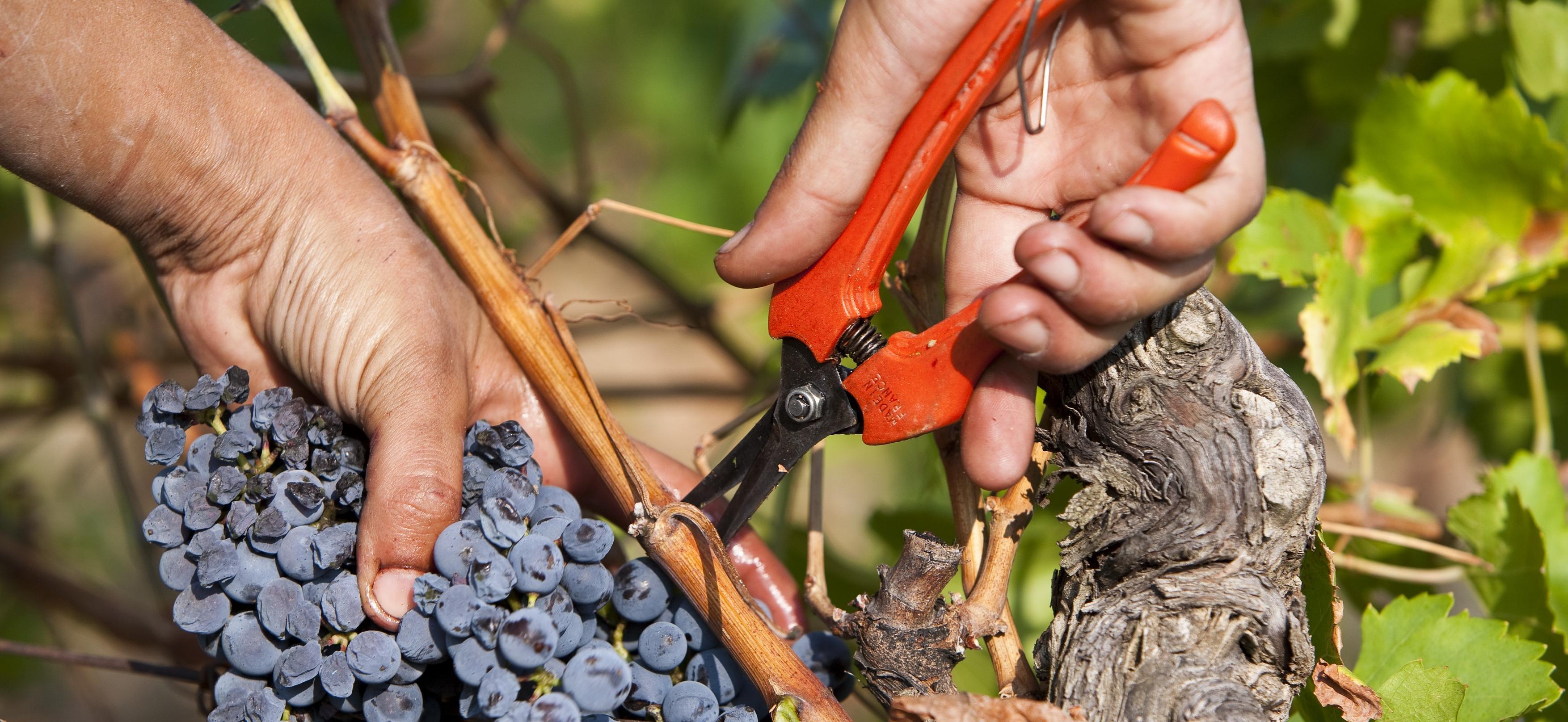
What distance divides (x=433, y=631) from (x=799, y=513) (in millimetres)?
1833

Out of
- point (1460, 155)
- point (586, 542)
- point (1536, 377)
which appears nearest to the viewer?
point (586, 542)

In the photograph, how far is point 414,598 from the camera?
0.78 metres

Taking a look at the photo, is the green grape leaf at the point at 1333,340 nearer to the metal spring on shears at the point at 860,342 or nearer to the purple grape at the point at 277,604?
the metal spring on shears at the point at 860,342

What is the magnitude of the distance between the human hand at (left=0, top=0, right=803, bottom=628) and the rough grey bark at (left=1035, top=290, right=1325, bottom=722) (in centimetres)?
35

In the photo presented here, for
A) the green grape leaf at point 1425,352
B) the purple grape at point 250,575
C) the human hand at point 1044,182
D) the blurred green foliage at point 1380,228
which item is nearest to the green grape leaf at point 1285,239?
the blurred green foliage at point 1380,228

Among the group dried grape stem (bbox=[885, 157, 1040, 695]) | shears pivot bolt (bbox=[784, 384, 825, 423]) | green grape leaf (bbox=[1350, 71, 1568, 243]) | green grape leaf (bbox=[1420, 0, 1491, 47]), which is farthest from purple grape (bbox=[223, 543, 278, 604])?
green grape leaf (bbox=[1420, 0, 1491, 47])

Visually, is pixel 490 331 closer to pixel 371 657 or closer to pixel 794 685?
pixel 371 657

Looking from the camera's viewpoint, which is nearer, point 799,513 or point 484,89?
point 484,89

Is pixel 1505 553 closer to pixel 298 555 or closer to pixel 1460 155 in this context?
pixel 1460 155

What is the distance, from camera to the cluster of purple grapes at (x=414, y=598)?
0.75 m

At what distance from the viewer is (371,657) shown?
771mm

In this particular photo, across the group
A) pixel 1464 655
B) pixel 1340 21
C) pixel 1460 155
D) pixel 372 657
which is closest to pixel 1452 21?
pixel 1340 21

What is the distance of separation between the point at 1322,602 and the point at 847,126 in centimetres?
58

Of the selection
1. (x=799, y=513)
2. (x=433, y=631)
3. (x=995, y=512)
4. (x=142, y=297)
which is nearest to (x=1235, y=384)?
(x=995, y=512)
